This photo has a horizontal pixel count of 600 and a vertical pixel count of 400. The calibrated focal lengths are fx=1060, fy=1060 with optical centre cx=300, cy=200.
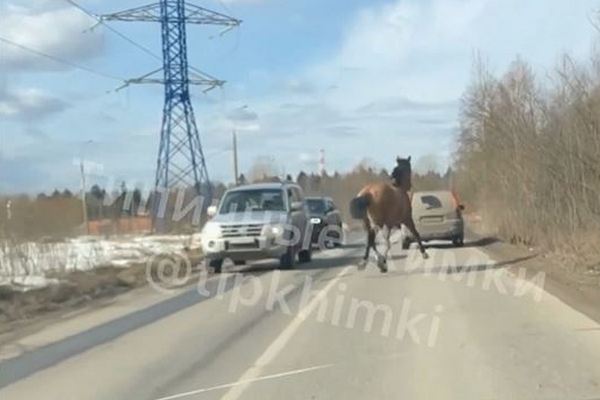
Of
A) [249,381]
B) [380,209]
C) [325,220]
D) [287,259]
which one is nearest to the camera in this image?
[249,381]

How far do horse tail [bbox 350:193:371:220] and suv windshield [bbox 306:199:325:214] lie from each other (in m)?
15.5

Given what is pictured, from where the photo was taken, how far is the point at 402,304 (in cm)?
1680

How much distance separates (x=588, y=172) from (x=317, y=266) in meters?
7.14

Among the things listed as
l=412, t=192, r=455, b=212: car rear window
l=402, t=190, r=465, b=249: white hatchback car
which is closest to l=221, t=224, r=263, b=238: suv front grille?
l=402, t=190, r=465, b=249: white hatchback car

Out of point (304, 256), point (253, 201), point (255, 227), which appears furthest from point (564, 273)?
point (304, 256)

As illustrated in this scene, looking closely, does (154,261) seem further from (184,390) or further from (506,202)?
(184,390)

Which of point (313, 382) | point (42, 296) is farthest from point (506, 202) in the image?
point (313, 382)

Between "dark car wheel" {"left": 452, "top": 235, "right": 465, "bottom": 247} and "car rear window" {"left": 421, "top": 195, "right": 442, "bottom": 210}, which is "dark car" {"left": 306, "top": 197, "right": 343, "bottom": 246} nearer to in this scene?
"car rear window" {"left": 421, "top": 195, "right": 442, "bottom": 210}

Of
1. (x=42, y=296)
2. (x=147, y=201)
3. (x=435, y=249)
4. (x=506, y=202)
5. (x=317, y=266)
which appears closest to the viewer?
(x=42, y=296)

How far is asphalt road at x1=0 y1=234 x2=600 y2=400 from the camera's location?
9734 mm

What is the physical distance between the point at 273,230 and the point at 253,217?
0.72 m

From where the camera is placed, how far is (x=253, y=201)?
27.0 metres

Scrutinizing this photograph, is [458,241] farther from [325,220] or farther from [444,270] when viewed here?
[444,270]

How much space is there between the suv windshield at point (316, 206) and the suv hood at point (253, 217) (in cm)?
1180
